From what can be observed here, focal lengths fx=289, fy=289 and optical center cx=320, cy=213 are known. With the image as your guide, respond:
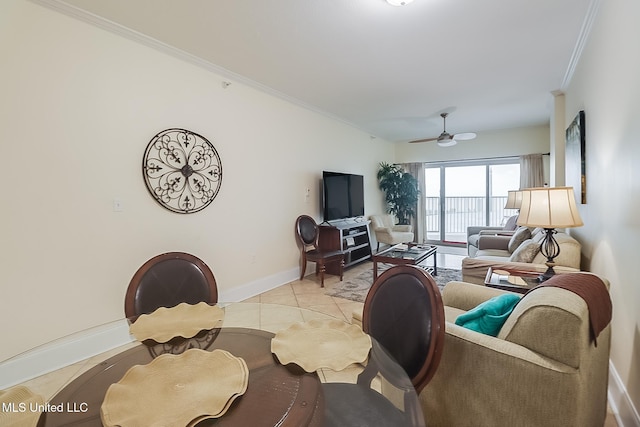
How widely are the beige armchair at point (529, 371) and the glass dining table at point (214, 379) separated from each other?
1.22ft

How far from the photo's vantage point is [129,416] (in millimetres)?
813

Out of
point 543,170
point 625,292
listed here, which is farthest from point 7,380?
point 543,170

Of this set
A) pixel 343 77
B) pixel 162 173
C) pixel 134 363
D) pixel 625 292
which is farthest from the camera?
pixel 343 77

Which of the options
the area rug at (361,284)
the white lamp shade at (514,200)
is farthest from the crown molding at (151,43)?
the white lamp shade at (514,200)

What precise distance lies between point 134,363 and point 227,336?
0.38 meters

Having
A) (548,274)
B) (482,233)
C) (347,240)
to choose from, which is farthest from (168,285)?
(482,233)

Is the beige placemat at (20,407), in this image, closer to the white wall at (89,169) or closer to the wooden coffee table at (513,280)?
the white wall at (89,169)

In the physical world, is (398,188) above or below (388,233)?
above

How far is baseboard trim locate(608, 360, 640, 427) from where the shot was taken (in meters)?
1.50

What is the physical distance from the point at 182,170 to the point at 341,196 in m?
2.79

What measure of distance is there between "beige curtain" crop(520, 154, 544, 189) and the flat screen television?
355 cm

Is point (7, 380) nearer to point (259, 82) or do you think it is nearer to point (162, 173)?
point (162, 173)

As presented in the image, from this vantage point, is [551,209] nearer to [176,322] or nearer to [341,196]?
[176,322]

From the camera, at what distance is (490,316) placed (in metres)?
1.40
